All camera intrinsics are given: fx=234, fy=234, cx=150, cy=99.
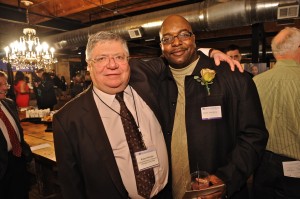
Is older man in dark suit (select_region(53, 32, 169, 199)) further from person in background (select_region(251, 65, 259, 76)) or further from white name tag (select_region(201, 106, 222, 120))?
person in background (select_region(251, 65, 259, 76))

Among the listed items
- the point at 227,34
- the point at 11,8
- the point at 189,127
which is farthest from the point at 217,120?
the point at 227,34

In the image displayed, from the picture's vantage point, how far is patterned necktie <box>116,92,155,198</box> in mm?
1474

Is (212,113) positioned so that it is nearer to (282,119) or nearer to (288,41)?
(282,119)

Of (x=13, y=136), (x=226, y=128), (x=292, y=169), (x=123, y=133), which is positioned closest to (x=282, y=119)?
(x=292, y=169)

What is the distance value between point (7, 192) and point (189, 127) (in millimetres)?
2388

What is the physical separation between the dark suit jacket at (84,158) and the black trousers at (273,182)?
1.36 metres

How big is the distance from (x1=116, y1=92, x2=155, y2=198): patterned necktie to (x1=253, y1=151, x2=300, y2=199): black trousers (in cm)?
118

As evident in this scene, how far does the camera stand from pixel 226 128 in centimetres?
151

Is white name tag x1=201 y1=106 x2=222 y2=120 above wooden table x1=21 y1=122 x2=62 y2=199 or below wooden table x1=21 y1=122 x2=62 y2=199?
above

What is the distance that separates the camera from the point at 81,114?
147 cm

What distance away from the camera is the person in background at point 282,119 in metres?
1.93

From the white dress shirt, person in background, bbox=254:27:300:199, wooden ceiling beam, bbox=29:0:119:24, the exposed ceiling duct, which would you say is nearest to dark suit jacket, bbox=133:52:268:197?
the white dress shirt

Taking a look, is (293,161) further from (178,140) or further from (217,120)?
(178,140)

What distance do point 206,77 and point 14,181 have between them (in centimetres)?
259
